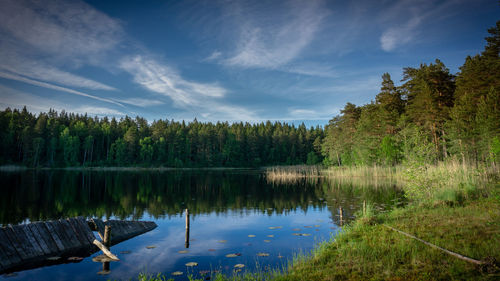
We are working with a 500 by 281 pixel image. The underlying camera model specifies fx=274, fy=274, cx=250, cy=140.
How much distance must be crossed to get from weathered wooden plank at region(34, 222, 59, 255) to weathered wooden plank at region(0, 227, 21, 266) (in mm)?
1019

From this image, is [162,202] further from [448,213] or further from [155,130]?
[155,130]

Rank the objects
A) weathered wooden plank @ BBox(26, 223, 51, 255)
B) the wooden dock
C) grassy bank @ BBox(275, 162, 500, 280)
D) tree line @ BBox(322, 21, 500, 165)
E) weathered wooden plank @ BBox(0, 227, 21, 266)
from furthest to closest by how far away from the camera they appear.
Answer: tree line @ BBox(322, 21, 500, 165), weathered wooden plank @ BBox(26, 223, 51, 255), the wooden dock, weathered wooden plank @ BBox(0, 227, 21, 266), grassy bank @ BBox(275, 162, 500, 280)

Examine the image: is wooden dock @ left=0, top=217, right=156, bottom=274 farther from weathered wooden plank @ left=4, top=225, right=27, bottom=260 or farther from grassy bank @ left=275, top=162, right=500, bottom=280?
grassy bank @ left=275, top=162, right=500, bottom=280

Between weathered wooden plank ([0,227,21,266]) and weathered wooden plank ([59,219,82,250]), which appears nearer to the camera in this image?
weathered wooden plank ([0,227,21,266])

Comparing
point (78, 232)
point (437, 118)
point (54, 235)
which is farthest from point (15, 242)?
point (437, 118)

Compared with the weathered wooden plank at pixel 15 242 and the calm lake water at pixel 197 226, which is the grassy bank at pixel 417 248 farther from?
the weathered wooden plank at pixel 15 242

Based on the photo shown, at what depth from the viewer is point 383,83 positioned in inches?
1969

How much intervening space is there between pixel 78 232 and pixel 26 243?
76.6 inches

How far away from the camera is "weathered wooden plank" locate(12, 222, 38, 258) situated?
9898 mm

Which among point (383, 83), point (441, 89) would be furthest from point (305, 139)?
point (441, 89)

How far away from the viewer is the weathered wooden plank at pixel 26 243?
9898mm

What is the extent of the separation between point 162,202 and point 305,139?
102375 mm

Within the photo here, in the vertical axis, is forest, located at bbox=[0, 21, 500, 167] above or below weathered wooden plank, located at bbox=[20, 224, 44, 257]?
above

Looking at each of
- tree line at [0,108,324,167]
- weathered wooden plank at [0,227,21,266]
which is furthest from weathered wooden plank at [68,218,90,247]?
tree line at [0,108,324,167]
